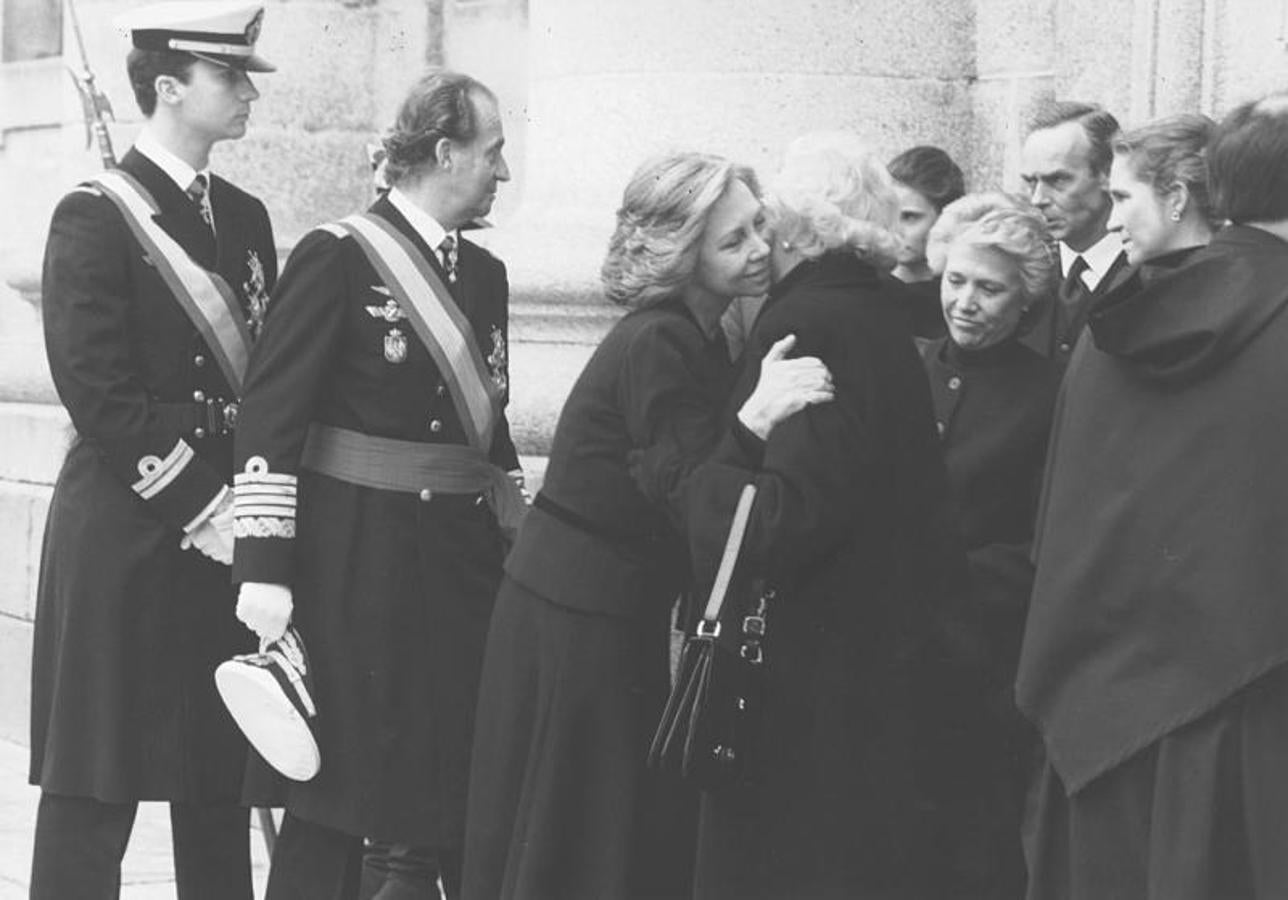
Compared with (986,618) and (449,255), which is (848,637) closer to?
(986,618)

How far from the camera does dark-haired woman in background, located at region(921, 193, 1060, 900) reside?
15.2 ft

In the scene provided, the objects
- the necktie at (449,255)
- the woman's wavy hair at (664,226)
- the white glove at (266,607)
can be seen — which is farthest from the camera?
the necktie at (449,255)

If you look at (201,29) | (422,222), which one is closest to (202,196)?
(201,29)

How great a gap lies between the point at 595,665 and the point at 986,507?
77 centimetres

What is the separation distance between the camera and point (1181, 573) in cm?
394

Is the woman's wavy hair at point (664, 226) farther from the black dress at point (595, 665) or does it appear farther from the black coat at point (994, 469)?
the black coat at point (994, 469)

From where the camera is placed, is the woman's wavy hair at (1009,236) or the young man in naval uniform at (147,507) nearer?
the woman's wavy hair at (1009,236)

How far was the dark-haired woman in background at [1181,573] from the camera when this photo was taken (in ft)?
12.7

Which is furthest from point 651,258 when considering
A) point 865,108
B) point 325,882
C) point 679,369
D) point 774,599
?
point 865,108

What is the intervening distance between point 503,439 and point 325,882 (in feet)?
3.19

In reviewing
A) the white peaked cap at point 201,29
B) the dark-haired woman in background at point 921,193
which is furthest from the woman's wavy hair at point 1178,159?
the white peaked cap at point 201,29

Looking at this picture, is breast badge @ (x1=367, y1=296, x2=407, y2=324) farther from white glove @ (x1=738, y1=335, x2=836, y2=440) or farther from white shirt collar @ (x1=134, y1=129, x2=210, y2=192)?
white glove @ (x1=738, y1=335, x2=836, y2=440)

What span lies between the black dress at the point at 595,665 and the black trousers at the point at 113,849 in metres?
0.93

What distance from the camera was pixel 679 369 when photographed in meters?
4.76
